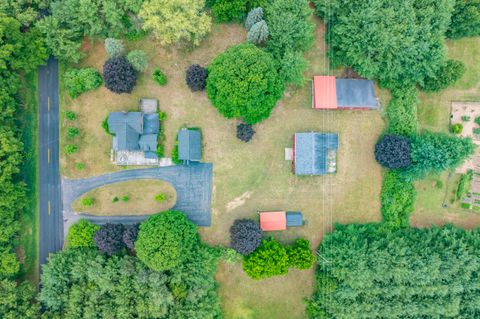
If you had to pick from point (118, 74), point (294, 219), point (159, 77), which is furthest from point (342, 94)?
point (118, 74)

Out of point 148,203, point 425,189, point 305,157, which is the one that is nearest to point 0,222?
point 148,203

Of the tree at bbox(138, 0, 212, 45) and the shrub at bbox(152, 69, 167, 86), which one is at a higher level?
the tree at bbox(138, 0, 212, 45)

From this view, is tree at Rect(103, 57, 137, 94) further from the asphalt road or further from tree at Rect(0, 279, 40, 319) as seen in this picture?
tree at Rect(0, 279, 40, 319)

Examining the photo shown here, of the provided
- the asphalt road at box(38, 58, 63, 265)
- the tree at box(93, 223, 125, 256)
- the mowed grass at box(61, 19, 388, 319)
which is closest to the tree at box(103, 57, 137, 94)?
the mowed grass at box(61, 19, 388, 319)

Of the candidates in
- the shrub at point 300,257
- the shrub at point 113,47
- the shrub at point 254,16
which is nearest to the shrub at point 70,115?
the shrub at point 113,47

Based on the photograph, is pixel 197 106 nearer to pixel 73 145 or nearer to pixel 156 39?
pixel 156 39

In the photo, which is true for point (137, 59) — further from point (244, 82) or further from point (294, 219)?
point (294, 219)

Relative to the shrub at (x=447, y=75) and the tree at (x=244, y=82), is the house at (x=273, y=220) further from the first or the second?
the shrub at (x=447, y=75)
